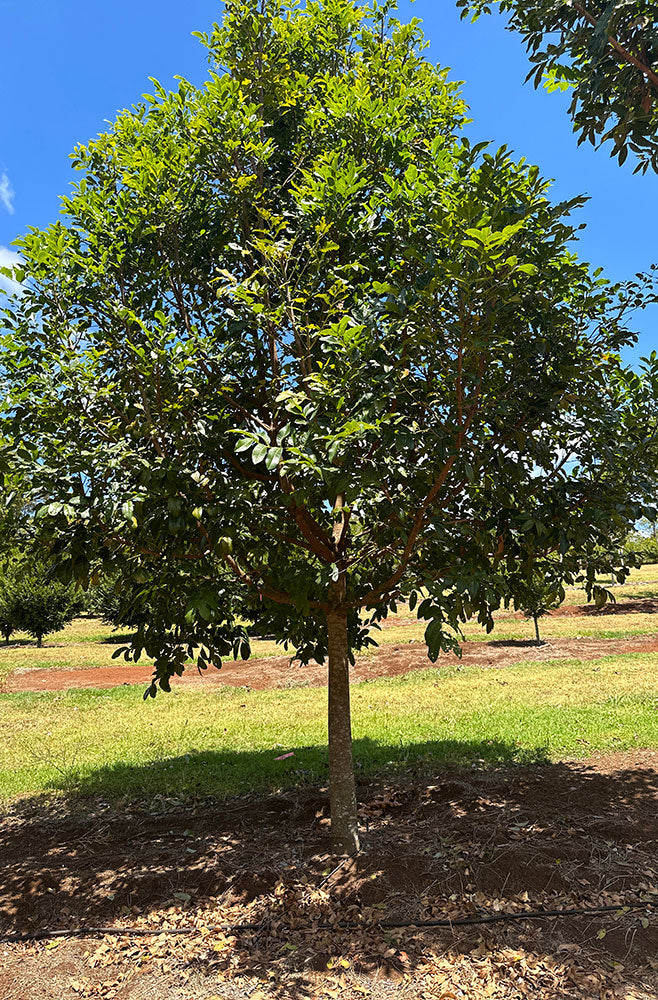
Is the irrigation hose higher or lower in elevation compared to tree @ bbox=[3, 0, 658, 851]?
lower

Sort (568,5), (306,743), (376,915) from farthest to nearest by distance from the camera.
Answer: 1. (306,743)
2. (376,915)
3. (568,5)

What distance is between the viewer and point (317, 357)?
5820 millimetres

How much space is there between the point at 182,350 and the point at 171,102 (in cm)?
250

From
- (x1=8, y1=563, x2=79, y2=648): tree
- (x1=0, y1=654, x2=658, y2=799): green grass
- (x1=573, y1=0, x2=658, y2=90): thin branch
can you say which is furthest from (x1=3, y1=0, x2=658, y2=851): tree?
(x1=8, y1=563, x2=79, y2=648): tree

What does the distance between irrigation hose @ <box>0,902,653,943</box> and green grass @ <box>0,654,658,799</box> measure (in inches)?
129

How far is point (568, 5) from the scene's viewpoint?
12.4ft

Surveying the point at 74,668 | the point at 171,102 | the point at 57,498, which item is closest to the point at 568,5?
the point at 171,102

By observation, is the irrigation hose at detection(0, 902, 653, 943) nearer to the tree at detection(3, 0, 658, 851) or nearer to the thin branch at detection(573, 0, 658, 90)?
the tree at detection(3, 0, 658, 851)

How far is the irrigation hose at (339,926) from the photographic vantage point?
4602mm

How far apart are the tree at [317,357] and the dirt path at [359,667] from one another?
41.3ft

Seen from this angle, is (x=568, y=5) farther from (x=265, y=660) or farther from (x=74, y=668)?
(x=74, y=668)

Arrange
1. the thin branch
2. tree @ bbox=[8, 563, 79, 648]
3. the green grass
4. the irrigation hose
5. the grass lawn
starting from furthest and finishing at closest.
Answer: tree @ bbox=[8, 563, 79, 648] → the grass lawn → the green grass → the irrigation hose → the thin branch

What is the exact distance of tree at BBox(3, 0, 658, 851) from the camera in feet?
13.8

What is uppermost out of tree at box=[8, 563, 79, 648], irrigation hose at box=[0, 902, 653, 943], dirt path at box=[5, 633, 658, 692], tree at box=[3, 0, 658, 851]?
tree at box=[3, 0, 658, 851]
